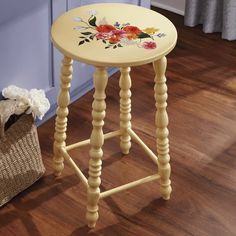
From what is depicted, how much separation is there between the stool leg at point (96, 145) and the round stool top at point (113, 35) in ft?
0.21

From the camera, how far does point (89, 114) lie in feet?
8.82

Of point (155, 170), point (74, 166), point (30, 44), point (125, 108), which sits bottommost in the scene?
point (155, 170)

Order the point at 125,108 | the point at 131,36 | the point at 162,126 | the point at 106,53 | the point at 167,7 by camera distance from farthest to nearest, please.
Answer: the point at 167,7
the point at 125,108
the point at 162,126
the point at 131,36
the point at 106,53

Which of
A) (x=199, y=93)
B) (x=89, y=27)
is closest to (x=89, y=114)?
(x=199, y=93)

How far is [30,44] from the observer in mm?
2334

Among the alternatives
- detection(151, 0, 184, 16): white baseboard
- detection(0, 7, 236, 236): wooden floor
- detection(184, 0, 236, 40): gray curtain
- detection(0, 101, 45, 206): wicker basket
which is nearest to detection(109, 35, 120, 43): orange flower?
detection(0, 101, 45, 206): wicker basket

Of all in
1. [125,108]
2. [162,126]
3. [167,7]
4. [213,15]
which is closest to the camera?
[162,126]

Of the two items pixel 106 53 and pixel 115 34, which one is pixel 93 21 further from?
pixel 106 53

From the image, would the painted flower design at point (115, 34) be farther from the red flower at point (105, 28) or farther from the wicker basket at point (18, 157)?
the wicker basket at point (18, 157)

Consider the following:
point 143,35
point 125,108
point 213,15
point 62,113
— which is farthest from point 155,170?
point 213,15

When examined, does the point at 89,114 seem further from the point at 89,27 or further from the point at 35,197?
the point at 89,27

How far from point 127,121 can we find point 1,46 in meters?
0.55

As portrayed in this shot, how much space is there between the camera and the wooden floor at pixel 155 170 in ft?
7.05

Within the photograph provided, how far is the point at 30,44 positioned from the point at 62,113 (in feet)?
1.09
